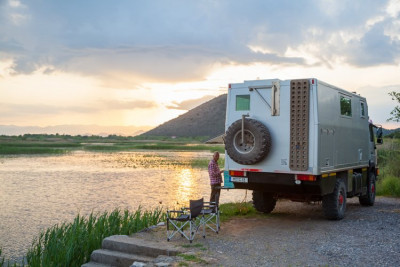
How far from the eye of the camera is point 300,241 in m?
9.99

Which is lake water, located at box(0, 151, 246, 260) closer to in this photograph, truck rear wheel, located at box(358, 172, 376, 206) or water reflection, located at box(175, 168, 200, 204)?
water reflection, located at box(175, 168, 200, 204)

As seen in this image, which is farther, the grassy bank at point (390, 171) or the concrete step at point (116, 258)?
the grassy bank at point (390, 171)

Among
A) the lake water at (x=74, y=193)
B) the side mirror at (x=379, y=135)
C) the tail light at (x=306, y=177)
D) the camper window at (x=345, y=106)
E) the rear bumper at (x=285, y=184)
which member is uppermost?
the camper window at (x=345, y=106)

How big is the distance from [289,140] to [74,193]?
49.7 feet

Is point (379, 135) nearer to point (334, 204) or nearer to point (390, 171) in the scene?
point (334, 204)

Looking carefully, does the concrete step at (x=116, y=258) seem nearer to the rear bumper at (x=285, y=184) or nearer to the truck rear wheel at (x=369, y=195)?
the rear bumper at (x=285, y=184)

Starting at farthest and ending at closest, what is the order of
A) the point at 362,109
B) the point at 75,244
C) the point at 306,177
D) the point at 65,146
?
1. the point at 65,146
2. the point at 362,109
3. the point at 306,177
4. the point at 75,244

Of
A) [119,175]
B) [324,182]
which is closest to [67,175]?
[119,175]

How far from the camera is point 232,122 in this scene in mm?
11977

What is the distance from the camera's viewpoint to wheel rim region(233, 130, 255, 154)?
37.8 feet

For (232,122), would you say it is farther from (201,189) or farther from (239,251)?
(201,189)

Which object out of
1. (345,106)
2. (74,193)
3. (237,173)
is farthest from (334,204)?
(74,193)

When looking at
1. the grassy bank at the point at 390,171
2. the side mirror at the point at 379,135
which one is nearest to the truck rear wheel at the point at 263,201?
the side mirror at the point at 379,135

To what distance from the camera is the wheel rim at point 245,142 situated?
37.8ft
